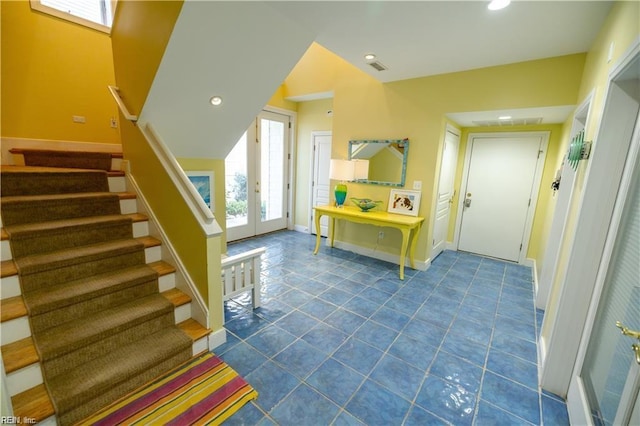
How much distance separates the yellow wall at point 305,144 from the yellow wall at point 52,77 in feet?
9.73

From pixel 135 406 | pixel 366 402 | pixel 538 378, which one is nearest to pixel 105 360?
pixel 135 406

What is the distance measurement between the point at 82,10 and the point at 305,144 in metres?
3.49

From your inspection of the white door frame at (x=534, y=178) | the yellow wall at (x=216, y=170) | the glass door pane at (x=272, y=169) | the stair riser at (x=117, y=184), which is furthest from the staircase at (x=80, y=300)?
the white door frame at (x=534, y=178)

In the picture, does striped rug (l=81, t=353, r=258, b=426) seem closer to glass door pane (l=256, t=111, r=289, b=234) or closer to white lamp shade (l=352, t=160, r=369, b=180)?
white lamp shade (l=352, t=160, r=369, b=180)

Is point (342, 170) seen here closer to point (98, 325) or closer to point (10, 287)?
point (98, 325)

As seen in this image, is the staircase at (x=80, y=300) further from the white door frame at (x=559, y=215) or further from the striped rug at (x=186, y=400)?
the white door frame at (x=559, y=215)

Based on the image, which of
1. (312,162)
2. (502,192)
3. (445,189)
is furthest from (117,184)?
(502,192)

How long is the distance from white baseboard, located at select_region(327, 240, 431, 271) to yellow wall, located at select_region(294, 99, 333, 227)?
1.21 meters

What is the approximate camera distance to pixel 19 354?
4.70ft

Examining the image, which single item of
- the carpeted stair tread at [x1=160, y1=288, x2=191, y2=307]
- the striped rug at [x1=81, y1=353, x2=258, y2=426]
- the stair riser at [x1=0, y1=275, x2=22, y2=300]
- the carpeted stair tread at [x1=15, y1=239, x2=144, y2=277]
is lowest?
the striped rug at [x1=81, y1=353, x2=258, y2=426]

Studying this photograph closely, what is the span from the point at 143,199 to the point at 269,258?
6.27ft

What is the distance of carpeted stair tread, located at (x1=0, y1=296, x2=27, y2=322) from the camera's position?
58.2 inches

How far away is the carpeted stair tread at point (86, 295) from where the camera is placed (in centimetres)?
161

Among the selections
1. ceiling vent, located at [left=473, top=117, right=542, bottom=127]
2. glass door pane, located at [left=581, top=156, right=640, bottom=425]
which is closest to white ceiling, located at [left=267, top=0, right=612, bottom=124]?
ceiling vent, located at [left=473, top=117, right=542, bottom=127]
